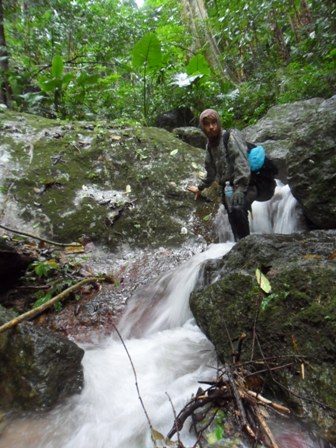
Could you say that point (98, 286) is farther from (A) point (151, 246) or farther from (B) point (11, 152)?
(B) point (11, 152)

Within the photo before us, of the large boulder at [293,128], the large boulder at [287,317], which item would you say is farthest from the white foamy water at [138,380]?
the large boulder at [293,128]

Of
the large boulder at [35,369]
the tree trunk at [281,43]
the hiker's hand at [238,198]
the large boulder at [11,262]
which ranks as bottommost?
the large boulder at [35,369]

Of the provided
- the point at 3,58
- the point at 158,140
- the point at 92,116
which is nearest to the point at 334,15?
the point at 158,140

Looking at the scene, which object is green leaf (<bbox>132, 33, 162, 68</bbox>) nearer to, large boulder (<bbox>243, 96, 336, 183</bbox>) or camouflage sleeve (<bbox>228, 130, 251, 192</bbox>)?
large boulder (<bbox>243, 96, 336, 183</bbox>)

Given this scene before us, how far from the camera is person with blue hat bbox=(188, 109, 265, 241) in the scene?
154 inches

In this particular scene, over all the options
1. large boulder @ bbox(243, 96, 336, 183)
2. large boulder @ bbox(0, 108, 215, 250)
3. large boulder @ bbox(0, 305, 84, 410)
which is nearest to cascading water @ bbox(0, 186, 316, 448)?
large boulder @ bbox(0, 305, 84, 410)

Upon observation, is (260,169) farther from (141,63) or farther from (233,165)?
(141,63)

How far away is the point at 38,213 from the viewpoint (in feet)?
16.7

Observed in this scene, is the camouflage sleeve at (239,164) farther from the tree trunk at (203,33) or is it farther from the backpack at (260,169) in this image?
the tree trunk at (203,33)

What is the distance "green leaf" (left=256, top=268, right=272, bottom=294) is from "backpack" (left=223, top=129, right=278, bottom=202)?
1733 millimetres

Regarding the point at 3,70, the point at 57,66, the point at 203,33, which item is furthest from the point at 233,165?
the point at 203,33

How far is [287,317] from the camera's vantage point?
91.0 inches

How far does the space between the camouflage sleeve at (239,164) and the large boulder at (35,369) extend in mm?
2580

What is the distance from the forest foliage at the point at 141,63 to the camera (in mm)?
7465
